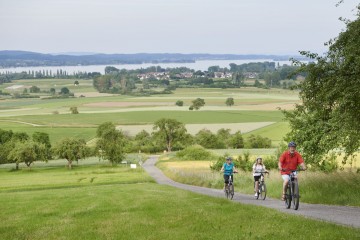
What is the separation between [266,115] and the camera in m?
144

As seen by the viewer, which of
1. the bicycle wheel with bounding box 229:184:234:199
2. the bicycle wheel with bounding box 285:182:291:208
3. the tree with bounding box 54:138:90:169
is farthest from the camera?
the tree with bounding box 54:138:90:169

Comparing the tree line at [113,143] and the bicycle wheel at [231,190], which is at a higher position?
the bicycle wheel at [231,190]

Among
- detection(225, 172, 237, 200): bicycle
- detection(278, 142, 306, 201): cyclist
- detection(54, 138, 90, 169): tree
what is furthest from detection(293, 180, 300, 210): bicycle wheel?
detection(54, 138, 90, 169): tree

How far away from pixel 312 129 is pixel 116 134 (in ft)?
236

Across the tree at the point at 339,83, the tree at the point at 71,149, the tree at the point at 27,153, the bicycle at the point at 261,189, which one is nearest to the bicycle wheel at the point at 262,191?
the bicycle at the point at 261,189

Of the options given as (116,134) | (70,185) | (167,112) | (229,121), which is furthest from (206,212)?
(167,112)

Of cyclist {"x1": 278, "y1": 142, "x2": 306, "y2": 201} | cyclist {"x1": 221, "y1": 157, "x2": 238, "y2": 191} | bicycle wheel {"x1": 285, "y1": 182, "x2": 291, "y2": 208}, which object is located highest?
cyclist {"x1": 278, "y1": 142, "x2": 306, "y2": 201}

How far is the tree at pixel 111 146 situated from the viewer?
9175cm

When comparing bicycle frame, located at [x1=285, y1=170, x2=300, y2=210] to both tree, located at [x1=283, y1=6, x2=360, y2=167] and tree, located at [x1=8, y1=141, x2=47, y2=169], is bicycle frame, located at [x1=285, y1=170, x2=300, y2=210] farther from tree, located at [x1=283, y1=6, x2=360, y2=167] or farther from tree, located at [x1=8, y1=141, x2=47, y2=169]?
tree, located at [x1=8, y1=141, x2=47, y2=169]

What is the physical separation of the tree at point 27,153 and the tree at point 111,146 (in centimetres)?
1017

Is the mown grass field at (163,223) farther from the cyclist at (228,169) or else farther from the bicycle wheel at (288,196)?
the cyclist at (228,169)

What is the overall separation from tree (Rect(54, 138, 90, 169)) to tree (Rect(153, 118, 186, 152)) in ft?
84.8

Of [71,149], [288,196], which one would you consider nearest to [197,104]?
[71,149]

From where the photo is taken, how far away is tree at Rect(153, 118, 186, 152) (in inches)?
4550
